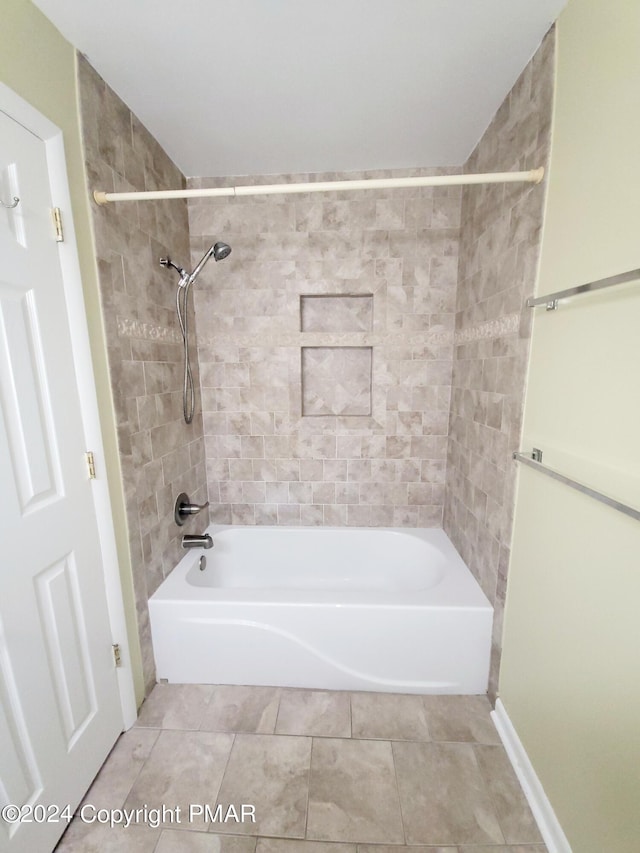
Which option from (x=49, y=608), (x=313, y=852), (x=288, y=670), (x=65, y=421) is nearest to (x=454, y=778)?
(x=313, y=852)

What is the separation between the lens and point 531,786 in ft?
3.89

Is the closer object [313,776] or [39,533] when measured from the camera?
[39,533]

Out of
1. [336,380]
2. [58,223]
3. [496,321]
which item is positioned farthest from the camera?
[336,380]

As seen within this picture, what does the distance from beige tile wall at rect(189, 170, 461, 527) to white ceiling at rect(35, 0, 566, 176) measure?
12.3 inches

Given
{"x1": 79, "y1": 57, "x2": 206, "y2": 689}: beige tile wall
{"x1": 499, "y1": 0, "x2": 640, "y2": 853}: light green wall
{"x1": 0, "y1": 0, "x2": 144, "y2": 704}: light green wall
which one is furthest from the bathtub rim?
{"x1": 499, "y1": 0, "x2": 640, "y2": 853}: light green wall

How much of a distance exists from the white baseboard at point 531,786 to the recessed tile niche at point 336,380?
1606 millimetres

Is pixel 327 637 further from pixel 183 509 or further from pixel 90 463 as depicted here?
pixel 90 463

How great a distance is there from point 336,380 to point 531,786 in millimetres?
1984

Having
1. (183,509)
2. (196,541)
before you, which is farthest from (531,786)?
(183,509)

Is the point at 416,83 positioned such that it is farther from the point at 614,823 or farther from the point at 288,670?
the point at 288,670

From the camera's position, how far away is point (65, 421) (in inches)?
45.2

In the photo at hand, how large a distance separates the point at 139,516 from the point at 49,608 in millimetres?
471

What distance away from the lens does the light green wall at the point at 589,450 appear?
82 cm

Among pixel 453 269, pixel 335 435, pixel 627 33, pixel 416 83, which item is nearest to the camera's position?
pixel 627 33
